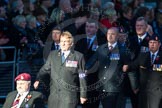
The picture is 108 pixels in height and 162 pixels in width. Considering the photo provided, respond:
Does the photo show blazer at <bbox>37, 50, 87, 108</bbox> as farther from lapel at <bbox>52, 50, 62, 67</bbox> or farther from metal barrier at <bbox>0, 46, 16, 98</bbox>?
metal barrier at <bbox>0, 46, 16, 98</bbox>

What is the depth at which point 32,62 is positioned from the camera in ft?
34.7

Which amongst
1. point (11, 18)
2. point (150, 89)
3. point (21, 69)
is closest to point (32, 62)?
point (21, 69)

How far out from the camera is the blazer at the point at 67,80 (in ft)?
28.9

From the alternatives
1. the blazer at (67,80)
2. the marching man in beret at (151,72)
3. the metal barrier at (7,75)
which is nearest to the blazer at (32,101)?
the blazer at (67,80)

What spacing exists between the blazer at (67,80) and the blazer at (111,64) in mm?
724

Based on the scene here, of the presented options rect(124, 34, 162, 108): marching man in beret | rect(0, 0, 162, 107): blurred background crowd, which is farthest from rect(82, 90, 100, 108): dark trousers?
rect(0, 0, 162, 107): blurred background crowd

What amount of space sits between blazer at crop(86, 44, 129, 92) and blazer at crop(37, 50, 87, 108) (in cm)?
72

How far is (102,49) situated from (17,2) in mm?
2108

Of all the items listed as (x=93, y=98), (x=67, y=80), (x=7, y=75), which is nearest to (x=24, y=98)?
(x=67, y=80)

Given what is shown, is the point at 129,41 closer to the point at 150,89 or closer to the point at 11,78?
the point at 150,89

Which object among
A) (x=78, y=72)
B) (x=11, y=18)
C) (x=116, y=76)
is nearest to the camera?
(x=78, y=72)

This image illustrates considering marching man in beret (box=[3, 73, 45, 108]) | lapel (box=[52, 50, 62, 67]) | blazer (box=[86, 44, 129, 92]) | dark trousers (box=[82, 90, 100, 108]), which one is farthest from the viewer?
dark trousers (box=[82, 90, 100, 108])

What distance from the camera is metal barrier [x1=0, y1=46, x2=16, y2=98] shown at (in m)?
10.4

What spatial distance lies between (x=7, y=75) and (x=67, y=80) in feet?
7.06
